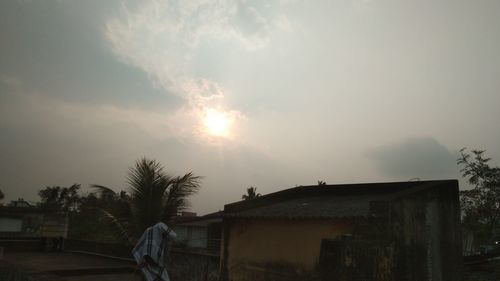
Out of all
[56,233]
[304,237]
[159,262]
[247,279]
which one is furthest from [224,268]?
[56,233]

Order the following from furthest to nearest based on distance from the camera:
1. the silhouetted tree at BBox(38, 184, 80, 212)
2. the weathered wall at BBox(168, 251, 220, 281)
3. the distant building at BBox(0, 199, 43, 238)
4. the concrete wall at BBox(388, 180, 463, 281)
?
the silhouetted tree at BBox(38, 184, 80, 212) → the distant building at BBox(0, 199, 43, 238) → the weathered wall at BBox(168, 251, 220, 281) → the concrete wall at BBox(388, 180, 463, 281)

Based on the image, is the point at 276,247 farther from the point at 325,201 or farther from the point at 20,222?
the point at 20,222

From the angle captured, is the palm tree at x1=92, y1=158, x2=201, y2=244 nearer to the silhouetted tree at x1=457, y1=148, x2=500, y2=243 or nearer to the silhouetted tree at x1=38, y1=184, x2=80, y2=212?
the silhouetted tree at x1=457, y1=148, x2=500, y2=243

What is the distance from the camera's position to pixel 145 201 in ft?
36.8

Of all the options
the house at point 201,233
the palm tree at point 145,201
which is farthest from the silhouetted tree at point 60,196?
the palm tree at point 145,201

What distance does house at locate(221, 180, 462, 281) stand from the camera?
6848 mm

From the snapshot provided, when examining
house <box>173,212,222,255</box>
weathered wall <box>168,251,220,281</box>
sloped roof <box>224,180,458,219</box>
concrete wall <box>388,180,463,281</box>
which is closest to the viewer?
concrete wall <box>388,180,463,281</box>

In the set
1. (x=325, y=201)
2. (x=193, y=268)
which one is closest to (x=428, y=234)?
(x=325, y=201)

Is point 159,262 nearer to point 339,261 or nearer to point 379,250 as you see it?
point 339,261

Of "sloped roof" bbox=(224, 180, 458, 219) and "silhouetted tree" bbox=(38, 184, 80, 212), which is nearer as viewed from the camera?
"sloped roof" bbox=(224, 180, 458, 219)

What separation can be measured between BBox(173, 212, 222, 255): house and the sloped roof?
15718mm

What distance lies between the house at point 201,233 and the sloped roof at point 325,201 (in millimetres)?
15718

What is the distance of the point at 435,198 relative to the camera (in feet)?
35.2

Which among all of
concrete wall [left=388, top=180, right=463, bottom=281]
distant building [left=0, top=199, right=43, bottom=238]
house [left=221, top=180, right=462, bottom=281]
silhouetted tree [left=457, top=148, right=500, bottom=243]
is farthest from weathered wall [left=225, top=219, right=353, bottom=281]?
distant building [left=0, top=199, right=43, bottom=238]
